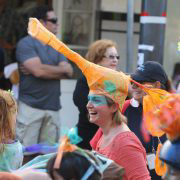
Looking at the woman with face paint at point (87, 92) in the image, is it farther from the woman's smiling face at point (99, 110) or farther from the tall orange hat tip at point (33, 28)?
the tall orange hat tip at point (33, 28)

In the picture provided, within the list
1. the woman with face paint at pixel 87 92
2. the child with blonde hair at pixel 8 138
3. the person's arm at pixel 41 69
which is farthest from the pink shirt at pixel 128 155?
the person's arm at pixel 41 69

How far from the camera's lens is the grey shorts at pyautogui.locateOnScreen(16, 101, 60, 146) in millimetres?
7586

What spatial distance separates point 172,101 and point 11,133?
5.25 ft

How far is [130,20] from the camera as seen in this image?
6672 millimetres

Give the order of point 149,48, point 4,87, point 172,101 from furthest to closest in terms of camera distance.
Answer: point 4,87 < point 149,48 < point 172,101

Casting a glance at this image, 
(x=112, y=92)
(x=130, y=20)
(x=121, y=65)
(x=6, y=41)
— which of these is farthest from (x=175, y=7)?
(x=112, y=92)

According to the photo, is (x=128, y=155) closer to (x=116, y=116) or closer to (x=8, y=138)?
(x=116, y=116)

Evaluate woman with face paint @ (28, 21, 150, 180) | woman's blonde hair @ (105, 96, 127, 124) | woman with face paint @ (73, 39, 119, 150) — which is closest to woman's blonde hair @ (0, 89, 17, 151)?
woman with face paint @ (28, 21, 150, 180)

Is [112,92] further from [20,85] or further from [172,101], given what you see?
[20,85]

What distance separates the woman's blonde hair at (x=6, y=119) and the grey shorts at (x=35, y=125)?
3.21 metres

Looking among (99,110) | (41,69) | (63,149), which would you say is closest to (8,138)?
(99,110)

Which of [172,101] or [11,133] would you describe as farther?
Result: [11,133]

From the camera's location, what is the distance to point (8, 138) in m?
4.28

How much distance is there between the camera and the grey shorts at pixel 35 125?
759 cm
